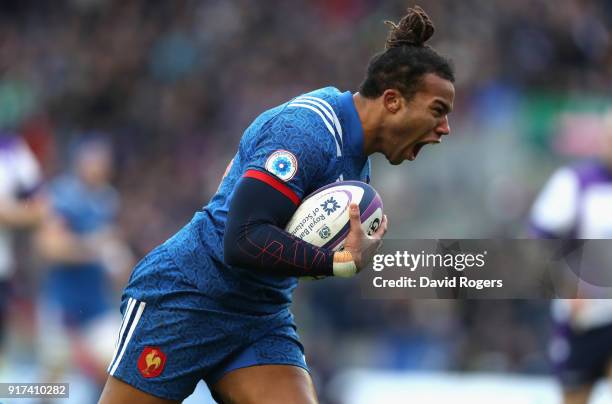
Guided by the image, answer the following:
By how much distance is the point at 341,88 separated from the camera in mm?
13945

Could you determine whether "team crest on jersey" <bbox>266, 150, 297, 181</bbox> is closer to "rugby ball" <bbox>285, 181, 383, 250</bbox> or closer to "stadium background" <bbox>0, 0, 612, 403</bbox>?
"rugby ball" <bbox>285, 181, 383, 250</bbox>

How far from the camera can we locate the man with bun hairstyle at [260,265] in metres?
4.30

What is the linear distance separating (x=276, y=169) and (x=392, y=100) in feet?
1.98

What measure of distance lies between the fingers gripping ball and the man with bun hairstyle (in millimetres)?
51

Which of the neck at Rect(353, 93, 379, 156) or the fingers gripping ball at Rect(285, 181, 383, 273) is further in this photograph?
the neck at Rect(353, 93, 379, 156)

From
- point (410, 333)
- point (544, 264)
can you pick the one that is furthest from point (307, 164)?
point (410, 333)

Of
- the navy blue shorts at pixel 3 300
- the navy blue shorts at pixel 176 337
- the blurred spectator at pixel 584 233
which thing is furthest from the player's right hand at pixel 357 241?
the navy blue shorts at pixel 3 300

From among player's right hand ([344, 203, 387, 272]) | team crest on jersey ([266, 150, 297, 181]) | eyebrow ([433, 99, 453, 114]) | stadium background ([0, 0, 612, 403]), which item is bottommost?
player's right hand ([344, 203, 387, 272])

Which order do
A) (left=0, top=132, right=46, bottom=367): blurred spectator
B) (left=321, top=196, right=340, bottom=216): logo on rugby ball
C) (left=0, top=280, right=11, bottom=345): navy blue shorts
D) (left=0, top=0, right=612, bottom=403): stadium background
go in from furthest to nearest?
(left=0, top=0, right=612, bottom=403): stadium background, (left=0, top=132, right=46, bottom=367): blurred spectator, (left=0, top=280, right=11, bottom=345): navy blue shorts, (left=321, top=196, right=340, bottom=216): logo on rugby ball

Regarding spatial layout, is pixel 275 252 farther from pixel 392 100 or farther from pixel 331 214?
pixel 392 100

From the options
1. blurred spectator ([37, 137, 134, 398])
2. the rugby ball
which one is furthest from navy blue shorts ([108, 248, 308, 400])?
blurred spectator ([37, 137, 134, 398])

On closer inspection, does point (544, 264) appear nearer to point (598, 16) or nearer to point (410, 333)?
point (410, 333)

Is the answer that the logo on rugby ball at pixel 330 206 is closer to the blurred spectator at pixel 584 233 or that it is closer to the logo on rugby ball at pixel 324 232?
the logo on rugby ball at pixel 324 232

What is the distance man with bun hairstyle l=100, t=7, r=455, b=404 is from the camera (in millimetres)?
4297
